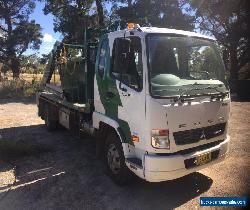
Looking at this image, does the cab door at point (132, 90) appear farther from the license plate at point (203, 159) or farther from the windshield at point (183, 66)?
the license plate at point (203, 159)

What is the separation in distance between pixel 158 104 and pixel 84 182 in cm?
235

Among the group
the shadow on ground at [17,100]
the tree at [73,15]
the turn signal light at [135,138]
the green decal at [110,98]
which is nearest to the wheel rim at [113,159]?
the green decal at [110,98]

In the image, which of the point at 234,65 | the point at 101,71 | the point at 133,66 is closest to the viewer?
the point at 133,66

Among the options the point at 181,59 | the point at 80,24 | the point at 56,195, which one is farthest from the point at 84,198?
the point at 80,24

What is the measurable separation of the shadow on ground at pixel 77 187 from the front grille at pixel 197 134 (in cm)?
102

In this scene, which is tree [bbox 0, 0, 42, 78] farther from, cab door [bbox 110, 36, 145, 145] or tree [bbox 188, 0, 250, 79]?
cab door [bbox 110, 36, 145, 145]

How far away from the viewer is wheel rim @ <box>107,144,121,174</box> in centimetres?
614

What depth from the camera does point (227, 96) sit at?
598cm

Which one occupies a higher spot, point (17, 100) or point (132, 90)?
point (132, 90)

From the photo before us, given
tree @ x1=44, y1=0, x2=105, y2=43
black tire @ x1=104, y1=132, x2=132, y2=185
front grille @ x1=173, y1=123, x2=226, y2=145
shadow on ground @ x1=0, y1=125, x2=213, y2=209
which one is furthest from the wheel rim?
tree @ x1=44, y1=0, x2=105, y2=43

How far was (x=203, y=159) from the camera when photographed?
5504 mm

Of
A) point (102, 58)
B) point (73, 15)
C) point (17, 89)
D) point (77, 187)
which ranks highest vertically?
point (73, 15)

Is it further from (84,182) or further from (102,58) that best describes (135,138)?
(102,58)

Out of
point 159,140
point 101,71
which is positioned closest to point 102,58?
point 101,71
